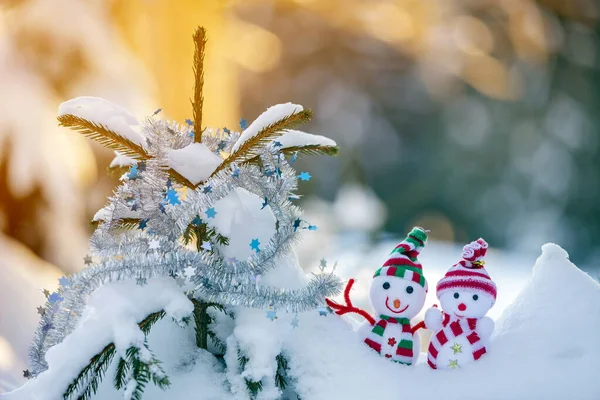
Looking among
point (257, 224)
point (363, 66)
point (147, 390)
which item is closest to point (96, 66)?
point (257, 224)

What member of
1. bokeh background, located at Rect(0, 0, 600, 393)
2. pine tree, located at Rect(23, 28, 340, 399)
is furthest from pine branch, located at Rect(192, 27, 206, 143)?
bokeh background, located at Rect(0, 0, 600, 393)

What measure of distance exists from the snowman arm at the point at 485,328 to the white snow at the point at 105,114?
0.59 meters

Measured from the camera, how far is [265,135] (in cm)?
81

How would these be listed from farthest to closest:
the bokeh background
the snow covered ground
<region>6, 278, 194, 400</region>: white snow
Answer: the bokeh background, the snow covered ground, <region>6, 278, 194, 400</region>: white snow

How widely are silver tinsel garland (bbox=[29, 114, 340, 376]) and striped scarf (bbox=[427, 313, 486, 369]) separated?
0.63 feet

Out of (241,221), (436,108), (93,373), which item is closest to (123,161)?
(241,221)

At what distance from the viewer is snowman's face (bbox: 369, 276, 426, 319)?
0.87 metres

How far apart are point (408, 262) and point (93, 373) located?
0.49 meters

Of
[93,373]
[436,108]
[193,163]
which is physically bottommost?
[93,373]

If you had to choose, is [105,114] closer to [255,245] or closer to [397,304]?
[255,245]

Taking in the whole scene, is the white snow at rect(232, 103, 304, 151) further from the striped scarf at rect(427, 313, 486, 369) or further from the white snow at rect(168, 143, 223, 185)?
the striped scarf at rect(427, 313, 486, 369)

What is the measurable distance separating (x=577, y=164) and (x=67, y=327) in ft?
11.1

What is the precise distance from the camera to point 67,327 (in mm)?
787

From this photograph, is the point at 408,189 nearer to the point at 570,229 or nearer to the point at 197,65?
the point at 570,229
